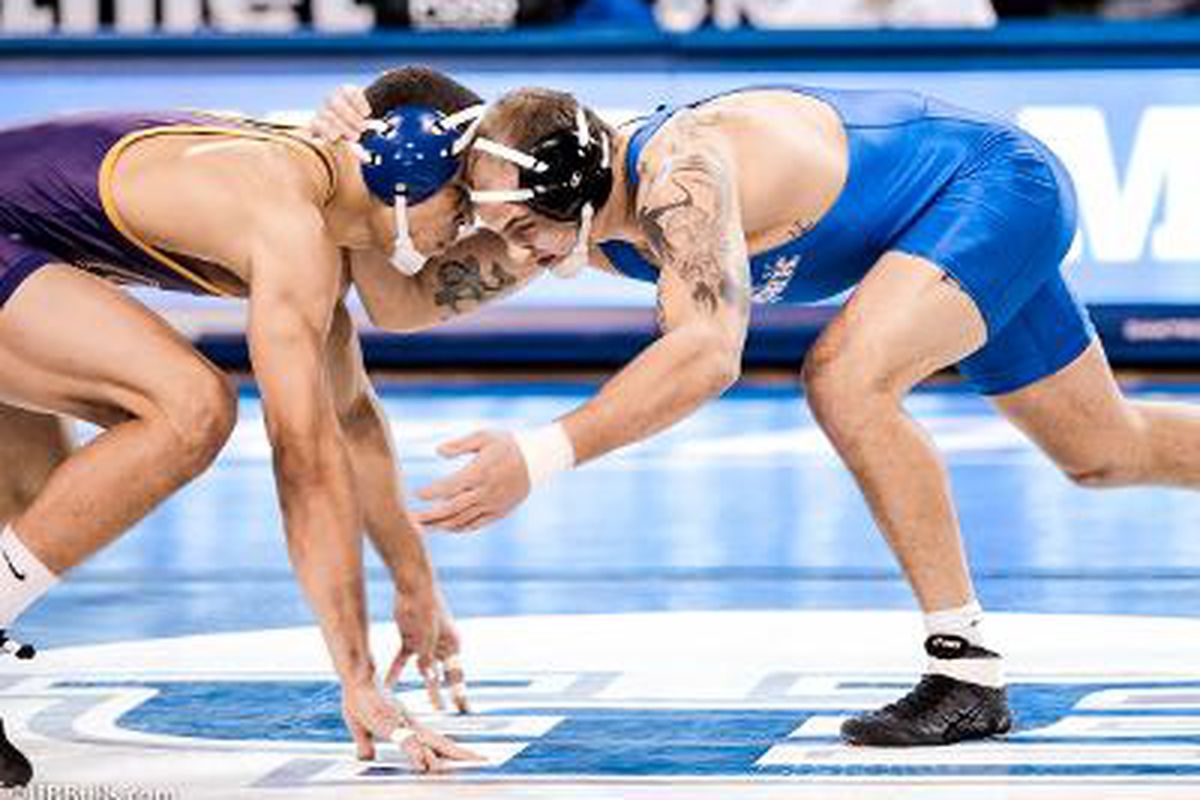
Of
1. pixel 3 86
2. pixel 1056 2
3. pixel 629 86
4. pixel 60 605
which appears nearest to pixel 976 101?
pixel 629 86

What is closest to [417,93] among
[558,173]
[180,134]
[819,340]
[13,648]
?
[558,173]

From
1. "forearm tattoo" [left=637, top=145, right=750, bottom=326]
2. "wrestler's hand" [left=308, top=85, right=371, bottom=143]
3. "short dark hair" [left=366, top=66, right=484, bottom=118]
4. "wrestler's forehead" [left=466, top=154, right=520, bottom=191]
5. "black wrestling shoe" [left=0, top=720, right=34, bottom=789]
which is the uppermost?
"short dark hair" [left=366, top=66, right=484, bottom=118]

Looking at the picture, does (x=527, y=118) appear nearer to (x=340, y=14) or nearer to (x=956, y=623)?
(x=956, y=623)

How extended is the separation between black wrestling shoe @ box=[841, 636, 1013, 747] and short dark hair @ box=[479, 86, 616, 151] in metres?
1.26

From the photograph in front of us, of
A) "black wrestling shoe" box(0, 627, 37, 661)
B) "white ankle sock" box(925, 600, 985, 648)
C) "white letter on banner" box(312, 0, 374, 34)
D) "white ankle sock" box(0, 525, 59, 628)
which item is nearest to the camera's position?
"white ankle sock" box(0, 525, 59, 628)

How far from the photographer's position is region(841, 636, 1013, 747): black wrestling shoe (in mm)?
6730

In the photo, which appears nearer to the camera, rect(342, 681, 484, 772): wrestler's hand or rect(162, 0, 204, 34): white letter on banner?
rect(342, 681, 484, 772): wrestler's hand

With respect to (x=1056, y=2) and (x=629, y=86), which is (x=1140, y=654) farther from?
(x=1056, y=2)

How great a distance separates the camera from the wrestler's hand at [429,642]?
7008mm

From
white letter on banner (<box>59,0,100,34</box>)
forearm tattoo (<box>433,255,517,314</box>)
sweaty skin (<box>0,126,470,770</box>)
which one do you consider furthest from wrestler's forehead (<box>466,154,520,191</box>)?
white letter on banner (<box>59,0,100,34</box>)

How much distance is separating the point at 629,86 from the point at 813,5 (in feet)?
4.19

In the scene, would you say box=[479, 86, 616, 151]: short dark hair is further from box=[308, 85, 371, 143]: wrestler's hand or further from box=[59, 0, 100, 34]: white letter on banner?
box=[59, 0, 100, 34]: white letter on banner

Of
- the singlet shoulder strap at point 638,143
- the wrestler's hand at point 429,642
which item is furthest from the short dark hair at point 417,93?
the wrestler's hand at point 429,642

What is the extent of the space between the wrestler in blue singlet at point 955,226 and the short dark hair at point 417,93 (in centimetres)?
38
